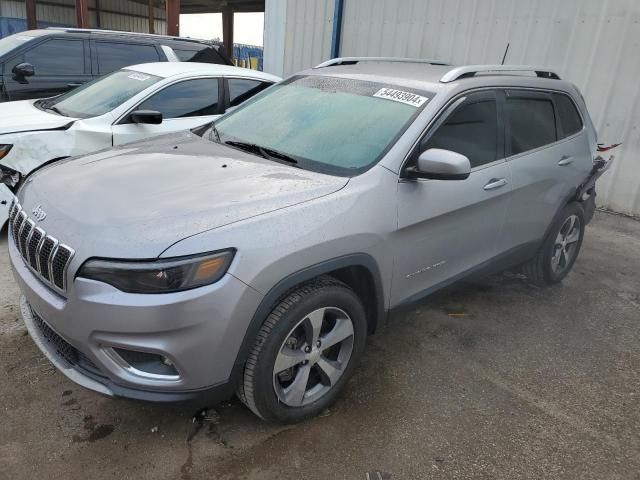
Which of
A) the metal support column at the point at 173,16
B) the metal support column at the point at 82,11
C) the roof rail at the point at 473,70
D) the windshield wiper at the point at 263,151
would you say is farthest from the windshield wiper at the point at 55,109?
the metal support column at the point at 82,11

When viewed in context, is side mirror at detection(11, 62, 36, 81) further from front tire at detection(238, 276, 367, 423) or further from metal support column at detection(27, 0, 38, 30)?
metal support column at detection(27, 0, 38, 30)

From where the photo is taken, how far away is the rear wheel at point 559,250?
4.14 meters

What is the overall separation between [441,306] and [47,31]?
613 centimetres

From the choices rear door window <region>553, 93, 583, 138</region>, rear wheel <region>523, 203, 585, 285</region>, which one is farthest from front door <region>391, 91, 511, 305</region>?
rear door window <region>553, 93, 583, 138</region>

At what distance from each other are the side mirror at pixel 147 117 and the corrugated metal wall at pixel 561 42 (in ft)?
16.6

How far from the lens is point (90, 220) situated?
7.09 ft

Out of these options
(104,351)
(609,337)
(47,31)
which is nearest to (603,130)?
(609,337)

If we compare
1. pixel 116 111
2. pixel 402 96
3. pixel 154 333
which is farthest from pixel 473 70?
pixel 116 111

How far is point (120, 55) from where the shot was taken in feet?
22.9

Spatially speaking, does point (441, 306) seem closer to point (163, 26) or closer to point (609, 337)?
point (609, 337)

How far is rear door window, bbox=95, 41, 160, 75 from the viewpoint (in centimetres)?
689

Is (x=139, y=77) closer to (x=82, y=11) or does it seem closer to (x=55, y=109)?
(x=55, y=109)

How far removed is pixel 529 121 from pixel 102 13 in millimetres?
29498

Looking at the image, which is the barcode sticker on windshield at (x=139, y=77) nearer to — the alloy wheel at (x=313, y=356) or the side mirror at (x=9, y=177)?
the side mirror at (x=9, y=177)
